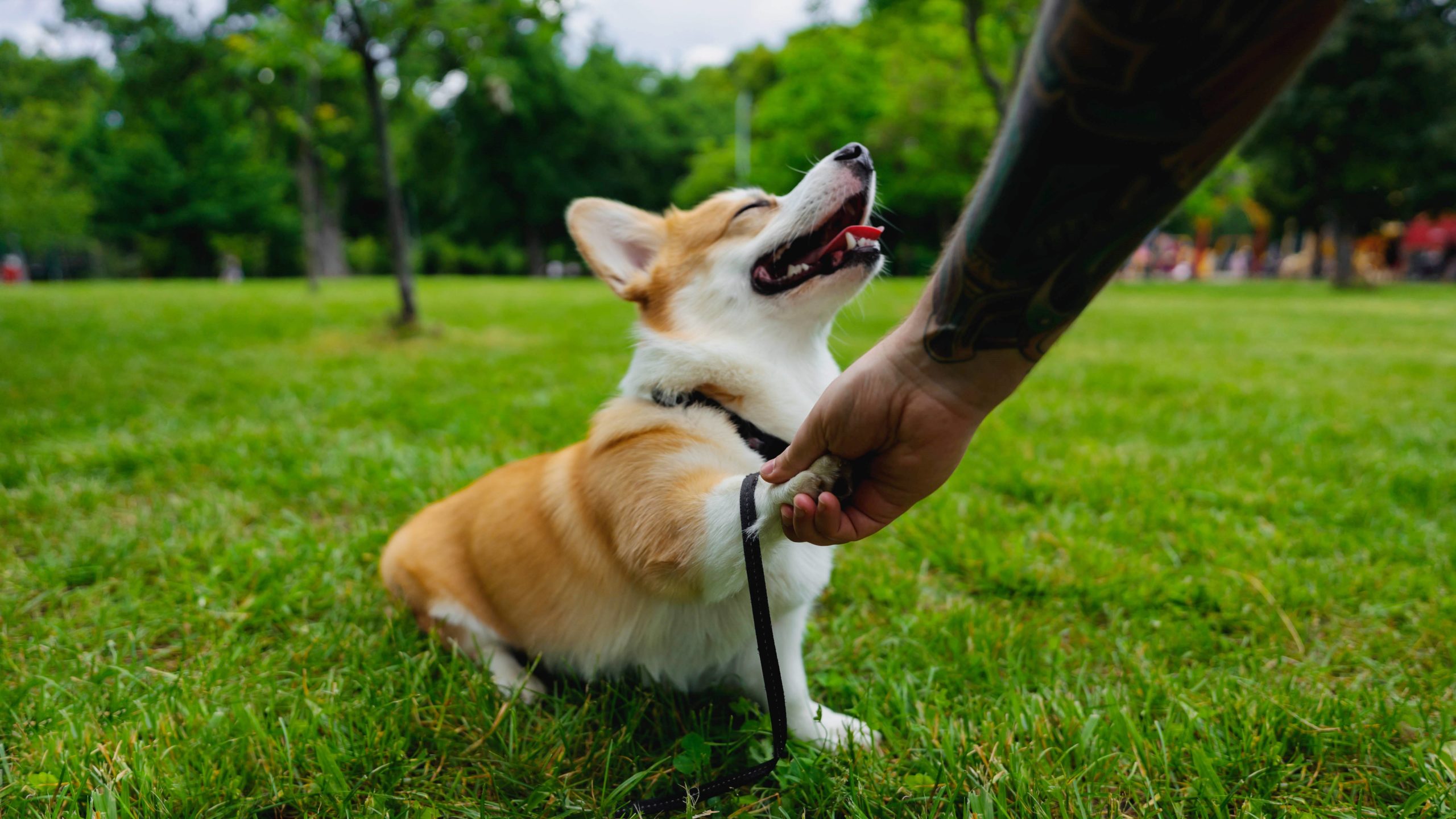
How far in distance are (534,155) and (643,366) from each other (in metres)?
31.3

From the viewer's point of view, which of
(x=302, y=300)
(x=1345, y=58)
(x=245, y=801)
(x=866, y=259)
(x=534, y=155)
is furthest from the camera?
(x=534, y=155)

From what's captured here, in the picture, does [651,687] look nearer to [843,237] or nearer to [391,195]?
[843,237]

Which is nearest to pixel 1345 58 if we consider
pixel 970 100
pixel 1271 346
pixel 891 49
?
pixel 970 100

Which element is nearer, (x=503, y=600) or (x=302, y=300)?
(x=503, y=600)

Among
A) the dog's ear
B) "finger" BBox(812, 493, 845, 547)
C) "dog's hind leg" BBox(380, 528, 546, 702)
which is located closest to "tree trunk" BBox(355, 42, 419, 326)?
the dog's ear

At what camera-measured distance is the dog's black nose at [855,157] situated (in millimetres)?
1765

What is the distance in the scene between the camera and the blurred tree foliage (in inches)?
350

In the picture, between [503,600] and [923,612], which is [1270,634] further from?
[503,600]

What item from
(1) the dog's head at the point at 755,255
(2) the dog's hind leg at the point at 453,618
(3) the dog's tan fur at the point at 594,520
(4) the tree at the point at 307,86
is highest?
(4) the tree at the point at 307,86

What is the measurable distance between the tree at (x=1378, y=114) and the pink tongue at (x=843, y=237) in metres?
22.7

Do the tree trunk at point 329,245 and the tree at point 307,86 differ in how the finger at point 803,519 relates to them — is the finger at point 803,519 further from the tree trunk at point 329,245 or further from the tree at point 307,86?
the tree trunk at point 329,245

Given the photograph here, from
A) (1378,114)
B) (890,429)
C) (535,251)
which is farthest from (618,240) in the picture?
(535,251)

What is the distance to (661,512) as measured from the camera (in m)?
1.43

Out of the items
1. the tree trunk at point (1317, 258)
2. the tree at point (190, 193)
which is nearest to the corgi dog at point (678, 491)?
the tree at point (190, 193)
